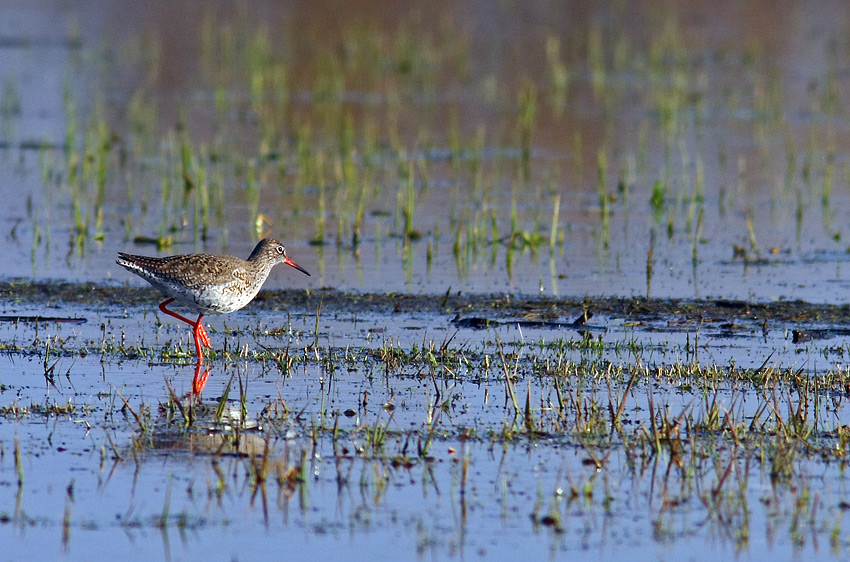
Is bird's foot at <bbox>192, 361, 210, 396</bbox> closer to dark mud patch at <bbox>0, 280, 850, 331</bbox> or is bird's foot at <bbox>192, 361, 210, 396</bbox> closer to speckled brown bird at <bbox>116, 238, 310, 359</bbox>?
speckled brown bird at <bbox>116, 238, 310, 359</bbox>

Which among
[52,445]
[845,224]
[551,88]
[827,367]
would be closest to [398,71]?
[551,88]

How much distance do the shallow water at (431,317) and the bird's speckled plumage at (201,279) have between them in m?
0.32

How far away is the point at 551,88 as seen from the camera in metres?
24.6

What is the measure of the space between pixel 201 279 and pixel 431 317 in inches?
81.9

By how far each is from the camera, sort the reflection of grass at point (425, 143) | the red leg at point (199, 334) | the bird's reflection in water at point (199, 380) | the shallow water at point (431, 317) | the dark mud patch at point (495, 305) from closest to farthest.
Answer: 1. the shallow water at point (431, 317)
2. the bird's reflection in water at point (199, 380)
3. the red leg at point (199, 334)
4. the dark mud patch at point (495, 305)
5. the reflection of grass at point (425, 143)

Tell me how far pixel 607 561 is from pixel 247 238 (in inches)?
342

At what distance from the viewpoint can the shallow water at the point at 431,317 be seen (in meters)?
5.88

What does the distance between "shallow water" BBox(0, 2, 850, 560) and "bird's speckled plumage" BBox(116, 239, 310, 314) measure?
12.7 inches

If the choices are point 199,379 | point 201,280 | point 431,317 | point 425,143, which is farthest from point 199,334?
point 425,143

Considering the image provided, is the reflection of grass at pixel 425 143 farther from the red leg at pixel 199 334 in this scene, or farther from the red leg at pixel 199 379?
the red leg at pixel 199 379

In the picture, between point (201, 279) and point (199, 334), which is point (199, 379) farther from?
point (201, 279)

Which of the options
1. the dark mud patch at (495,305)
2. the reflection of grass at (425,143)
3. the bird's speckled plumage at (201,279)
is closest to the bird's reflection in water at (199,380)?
the bird's speckled plumage at (201,279)

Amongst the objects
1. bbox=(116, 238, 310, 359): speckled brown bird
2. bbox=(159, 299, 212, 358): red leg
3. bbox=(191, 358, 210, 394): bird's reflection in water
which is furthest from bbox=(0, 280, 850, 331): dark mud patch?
bbox=(191, 358, 210, 394): bird's reflection in water

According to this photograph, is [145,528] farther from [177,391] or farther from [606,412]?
[606,412]
